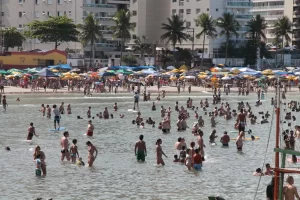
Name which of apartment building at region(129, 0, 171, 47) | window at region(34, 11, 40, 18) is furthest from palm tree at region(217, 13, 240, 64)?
window at region(34, 11, 40, 18)

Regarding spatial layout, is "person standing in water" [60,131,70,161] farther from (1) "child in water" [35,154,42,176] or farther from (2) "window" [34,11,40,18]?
(2) "window" [34,11,40,18]

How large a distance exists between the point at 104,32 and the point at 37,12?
11754mm

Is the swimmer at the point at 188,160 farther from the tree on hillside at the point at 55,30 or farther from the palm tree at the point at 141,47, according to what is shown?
the palm tree at the point at 141,47

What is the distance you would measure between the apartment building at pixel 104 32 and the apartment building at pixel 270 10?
3754 centimetres

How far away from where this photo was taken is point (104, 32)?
119 metres

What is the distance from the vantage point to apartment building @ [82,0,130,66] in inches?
4604

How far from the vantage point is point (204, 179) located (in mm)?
30391

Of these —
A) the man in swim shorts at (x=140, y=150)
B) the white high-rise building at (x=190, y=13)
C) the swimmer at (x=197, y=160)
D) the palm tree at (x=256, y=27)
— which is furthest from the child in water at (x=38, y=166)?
the palm tree at (x=256, y=27)

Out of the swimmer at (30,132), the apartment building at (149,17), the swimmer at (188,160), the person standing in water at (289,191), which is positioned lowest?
the swimmer at (188,160)

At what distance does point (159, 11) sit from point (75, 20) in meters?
15.6

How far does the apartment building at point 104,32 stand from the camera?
116938mm

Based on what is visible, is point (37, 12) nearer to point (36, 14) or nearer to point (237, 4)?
point (36, 14)

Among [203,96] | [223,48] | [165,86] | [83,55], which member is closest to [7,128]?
[203,96]

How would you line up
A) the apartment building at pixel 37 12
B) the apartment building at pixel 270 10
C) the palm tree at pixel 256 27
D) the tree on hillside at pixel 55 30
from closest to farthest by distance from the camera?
1. the tree on hillside at pixel 55 30
2. the apartment building at pixel 37 12
3. the palm tree at pixel 256 27
4. the apartment building at pixel 270 10
